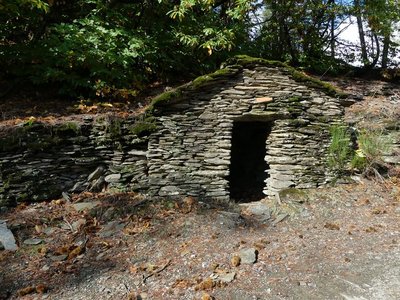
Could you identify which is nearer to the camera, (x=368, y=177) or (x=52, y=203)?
(x=52, y=203)

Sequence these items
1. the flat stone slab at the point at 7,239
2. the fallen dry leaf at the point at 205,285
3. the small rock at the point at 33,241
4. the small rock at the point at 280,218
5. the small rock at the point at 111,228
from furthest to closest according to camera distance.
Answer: the small rock at the point at 280,218 → the small rock at the point at 111,228 → the small rock at the point at 33,241 → the flat stone slab at the point at 7,239 → the fallen dry leaf at the point at 205,285

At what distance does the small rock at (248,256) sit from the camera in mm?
3955

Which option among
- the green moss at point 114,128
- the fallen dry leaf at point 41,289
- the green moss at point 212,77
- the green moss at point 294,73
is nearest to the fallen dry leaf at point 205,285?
the fallen dry leaf at point 41,289

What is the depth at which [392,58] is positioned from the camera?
9.80 m

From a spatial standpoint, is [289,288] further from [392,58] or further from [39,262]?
[392,58]

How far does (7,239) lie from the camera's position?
436 centimetres

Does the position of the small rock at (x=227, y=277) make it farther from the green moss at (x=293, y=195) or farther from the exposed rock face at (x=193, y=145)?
the green moss at (x=293, y=195)

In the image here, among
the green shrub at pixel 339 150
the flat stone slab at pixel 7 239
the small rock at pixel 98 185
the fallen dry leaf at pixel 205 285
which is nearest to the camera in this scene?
the fallen dry leaf at pixel 205 285

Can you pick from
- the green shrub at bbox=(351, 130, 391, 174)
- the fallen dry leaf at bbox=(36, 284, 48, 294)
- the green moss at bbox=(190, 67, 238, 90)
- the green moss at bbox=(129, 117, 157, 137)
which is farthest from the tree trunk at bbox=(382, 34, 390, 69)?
the fallen dry leaf at bbox=(36, 284, 48, 294)

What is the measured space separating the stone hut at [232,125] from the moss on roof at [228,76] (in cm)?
2

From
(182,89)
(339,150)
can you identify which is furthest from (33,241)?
(339,150)

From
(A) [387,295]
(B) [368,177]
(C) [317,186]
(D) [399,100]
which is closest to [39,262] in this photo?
(A) [387,295]

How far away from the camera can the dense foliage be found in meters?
5.98

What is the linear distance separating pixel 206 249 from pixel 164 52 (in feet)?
14.5
